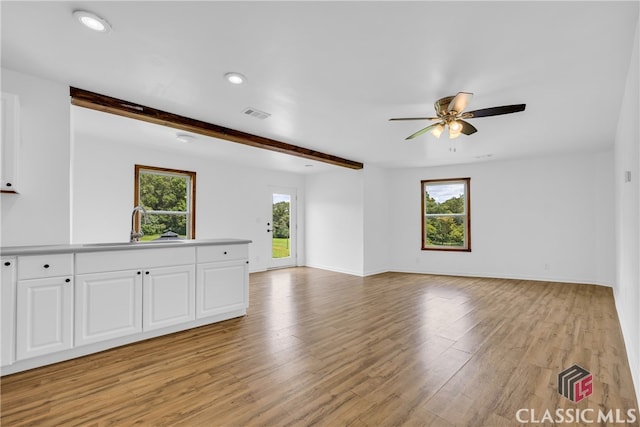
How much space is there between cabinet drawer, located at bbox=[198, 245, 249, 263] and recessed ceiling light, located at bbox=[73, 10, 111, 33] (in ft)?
6.67

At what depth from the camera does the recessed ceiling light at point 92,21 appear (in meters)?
1.80

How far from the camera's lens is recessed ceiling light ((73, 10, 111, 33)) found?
1805 mm

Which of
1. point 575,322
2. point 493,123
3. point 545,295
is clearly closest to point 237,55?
point 493,123

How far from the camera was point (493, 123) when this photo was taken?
375 cm

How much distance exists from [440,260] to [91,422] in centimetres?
642

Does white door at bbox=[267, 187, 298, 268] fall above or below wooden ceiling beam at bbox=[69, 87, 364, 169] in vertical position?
below

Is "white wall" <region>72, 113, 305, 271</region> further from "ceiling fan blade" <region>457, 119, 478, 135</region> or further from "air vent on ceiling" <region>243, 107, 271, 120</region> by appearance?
"ceiling fan blade" <region>457, 119, 478, 135</region>

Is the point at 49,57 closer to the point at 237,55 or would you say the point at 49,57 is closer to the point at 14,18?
the point at 14,18

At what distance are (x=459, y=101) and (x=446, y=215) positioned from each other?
4.59 metres

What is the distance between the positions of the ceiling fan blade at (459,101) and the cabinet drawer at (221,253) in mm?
2689

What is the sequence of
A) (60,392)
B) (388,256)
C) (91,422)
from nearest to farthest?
(91,422) → (60,392) → (388,256)

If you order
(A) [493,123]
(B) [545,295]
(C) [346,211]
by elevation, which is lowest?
(B) [545,295]

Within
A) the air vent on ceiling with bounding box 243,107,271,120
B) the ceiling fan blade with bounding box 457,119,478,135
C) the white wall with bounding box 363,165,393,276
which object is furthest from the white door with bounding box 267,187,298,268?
the ceiling fan blade with bounding box 457,119,478,135

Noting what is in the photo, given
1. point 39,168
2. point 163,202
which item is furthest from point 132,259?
point 163,202
